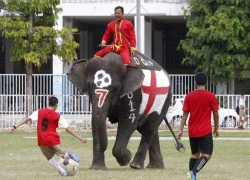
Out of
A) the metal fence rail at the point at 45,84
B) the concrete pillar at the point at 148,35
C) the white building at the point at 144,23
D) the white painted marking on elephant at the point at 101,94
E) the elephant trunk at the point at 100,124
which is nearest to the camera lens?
the elephant trunk at the point at 100,124

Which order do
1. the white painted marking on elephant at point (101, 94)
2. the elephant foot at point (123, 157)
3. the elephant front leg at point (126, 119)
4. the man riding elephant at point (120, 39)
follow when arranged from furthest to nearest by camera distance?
the man riding elephant at point (120, 39) < the elephant front leg at point (126, 119) < the elephant foot at point (123, 157) < the white painted marking on elephant at point (101, 94)

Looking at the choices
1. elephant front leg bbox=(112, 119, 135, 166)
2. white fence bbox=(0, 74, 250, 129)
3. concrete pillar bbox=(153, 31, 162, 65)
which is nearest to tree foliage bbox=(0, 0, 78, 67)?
white fence bbox=(0, 74, 250, 129)

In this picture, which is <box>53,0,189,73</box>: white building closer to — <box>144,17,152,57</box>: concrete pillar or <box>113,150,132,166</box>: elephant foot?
<box>144,17,152,57</box>: concrete pillar

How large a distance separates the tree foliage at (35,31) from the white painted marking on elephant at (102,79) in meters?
21.5

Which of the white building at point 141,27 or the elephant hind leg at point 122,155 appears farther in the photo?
the white building at point 141,27

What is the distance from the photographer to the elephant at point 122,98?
17.1 m

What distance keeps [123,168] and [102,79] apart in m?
2.38

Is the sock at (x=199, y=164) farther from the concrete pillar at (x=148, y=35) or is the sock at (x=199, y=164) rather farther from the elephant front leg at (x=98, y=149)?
the concrete pillar at (x=148, y=35)

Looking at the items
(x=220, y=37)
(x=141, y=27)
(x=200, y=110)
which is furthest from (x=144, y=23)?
(x=200, y=110)

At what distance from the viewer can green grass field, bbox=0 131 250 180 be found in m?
16.5

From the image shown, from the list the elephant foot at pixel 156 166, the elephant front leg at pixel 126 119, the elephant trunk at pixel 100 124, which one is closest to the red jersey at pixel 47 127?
the elephant trunk at pixel 100 124

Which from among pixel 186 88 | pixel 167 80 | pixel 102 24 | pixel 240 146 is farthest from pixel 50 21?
pixel 167 80

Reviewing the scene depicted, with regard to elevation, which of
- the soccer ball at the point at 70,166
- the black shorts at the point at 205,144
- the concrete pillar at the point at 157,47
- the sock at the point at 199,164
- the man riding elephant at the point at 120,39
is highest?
the concrete pillar at the point at 157,47

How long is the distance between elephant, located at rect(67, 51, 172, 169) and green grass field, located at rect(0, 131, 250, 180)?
1.60ft
